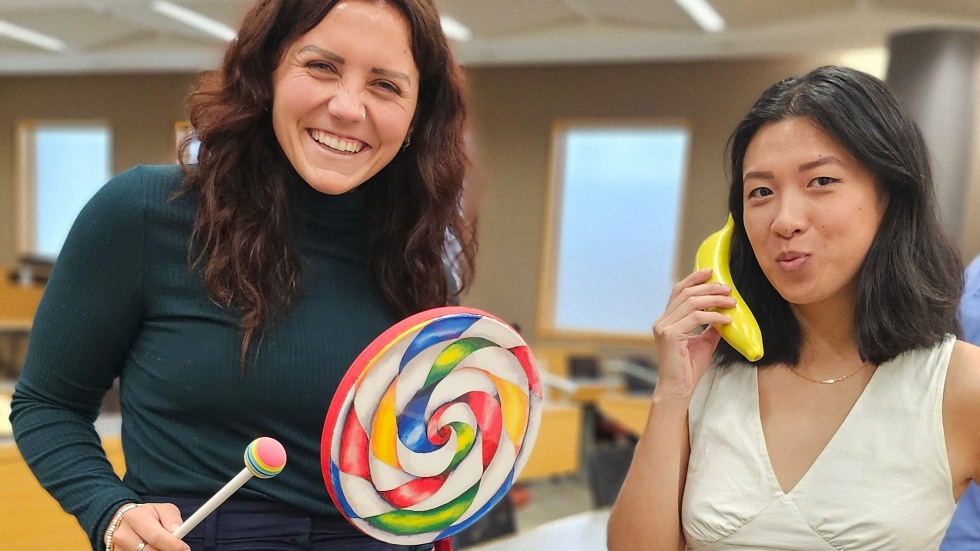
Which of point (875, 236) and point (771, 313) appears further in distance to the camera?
point (771, 313)

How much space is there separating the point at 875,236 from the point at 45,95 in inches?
413

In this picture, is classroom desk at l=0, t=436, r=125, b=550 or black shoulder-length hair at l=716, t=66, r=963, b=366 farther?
classroom desk at l=0, t=436, r=125, b=550

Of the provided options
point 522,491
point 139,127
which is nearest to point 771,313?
point 522,491

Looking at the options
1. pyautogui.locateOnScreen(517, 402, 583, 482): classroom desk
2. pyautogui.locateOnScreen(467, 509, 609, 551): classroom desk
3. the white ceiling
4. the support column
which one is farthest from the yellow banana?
the support column

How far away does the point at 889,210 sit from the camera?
4.14 feet

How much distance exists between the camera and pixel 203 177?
4.05 feet

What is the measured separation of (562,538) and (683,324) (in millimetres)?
1185

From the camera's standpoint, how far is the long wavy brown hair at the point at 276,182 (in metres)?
1.20

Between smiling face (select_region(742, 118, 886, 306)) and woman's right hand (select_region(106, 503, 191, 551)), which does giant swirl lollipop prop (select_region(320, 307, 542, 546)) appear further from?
smiling face (select_region(742, 118, 886, 306))

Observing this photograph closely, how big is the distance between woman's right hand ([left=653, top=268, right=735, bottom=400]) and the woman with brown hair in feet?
1.44

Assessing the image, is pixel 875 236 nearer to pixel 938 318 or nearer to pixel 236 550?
pixel 938 318

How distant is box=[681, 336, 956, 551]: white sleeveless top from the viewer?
1.22 m

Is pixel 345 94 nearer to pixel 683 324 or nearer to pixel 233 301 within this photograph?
pixel 233 301

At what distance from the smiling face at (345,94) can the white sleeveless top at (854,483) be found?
27.3 inches
